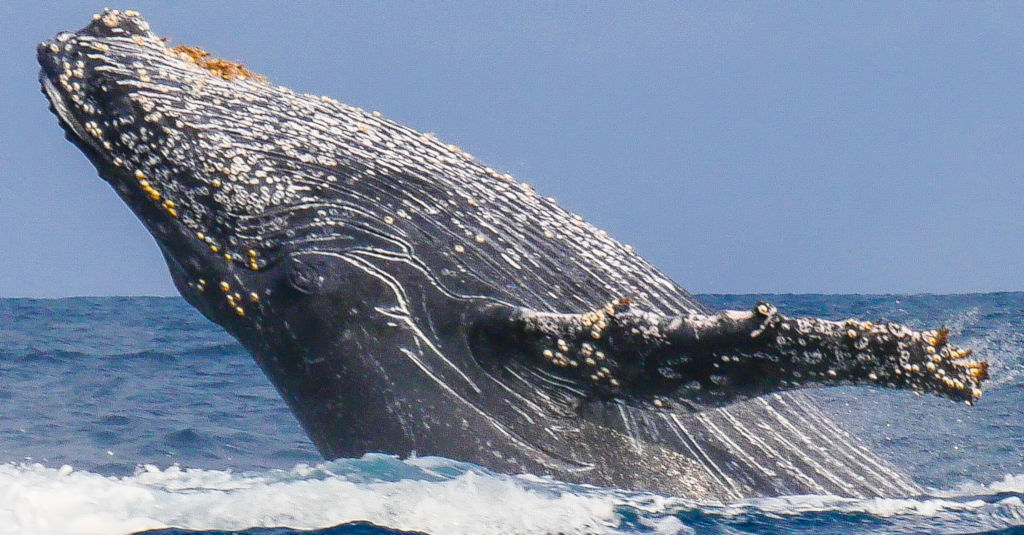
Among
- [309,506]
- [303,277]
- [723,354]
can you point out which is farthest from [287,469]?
[723,354]

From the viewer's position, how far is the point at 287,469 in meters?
10.3

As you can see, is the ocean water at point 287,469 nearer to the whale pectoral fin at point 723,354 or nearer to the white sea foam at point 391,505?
the white sea foam at point 391,505

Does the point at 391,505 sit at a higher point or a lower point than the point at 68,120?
lower

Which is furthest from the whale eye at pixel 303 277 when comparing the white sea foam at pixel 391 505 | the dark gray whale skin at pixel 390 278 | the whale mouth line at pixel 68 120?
the whale mouth line at pixel 68 120

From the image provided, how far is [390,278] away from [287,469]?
4702mm

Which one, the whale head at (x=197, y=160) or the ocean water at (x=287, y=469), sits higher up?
the whale head at (x=197, y=160)

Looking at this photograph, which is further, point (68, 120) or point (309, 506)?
point (68, 120)

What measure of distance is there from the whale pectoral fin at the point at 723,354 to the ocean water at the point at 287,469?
77 centimetres

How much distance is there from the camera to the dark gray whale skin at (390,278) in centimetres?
611

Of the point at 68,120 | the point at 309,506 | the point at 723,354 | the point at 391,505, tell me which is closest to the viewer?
the point at 723,354

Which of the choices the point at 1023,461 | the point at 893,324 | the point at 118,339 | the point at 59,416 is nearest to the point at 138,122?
the point at 893,324

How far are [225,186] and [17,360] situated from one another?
18.1 m

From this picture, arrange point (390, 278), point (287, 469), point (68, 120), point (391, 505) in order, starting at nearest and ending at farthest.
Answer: point (391, 505) < point (390, 278) < point (68, 120) < point (287, 469)

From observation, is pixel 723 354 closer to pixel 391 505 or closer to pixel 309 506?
pixel 391 505
